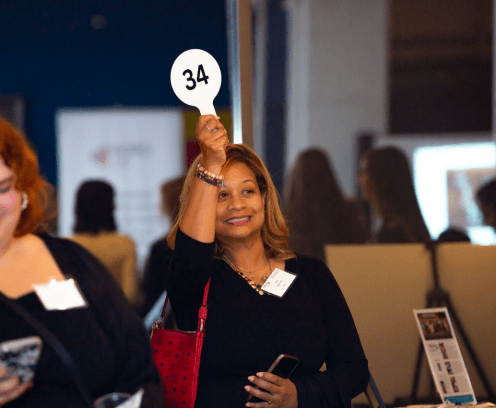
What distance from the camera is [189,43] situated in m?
6.14

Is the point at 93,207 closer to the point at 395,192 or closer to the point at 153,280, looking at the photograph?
the point at 153,280

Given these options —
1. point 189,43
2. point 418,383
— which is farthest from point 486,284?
point 189,43

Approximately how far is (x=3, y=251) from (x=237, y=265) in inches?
28.1

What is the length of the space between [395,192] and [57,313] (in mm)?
2206

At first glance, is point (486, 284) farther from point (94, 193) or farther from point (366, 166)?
point (94, 193)

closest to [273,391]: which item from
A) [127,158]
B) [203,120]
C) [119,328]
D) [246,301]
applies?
[246,301]

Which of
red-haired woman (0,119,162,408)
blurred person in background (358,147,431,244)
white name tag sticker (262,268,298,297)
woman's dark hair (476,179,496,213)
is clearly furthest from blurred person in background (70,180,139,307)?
woman's dark hair (476,179,496,213)

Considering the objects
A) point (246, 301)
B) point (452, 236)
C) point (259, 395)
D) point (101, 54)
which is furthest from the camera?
point (101, 54)

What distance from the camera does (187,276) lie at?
1477 mm

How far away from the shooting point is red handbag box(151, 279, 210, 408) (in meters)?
1.43

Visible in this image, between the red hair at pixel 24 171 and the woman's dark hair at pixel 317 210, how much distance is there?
185 cm

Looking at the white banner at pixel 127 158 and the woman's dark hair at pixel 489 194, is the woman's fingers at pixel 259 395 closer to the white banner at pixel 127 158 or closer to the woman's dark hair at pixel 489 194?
the woman's dark hair at pixel 489 194

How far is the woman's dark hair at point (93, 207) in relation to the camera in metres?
3.15

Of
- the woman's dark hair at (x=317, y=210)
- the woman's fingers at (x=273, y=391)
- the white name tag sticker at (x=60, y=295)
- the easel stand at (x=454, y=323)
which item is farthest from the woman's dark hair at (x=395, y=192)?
the white name tag sticker at (x=60, y=295)
